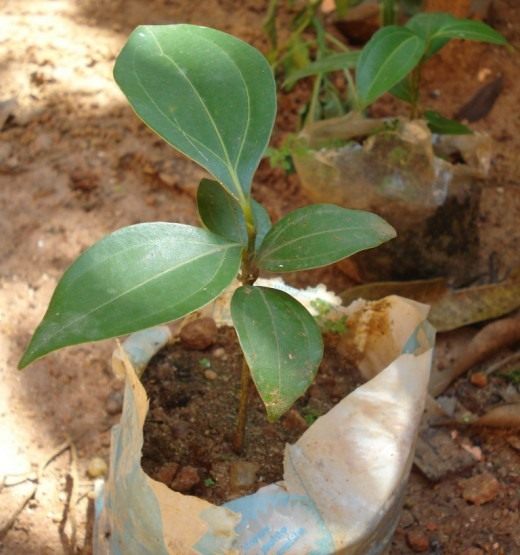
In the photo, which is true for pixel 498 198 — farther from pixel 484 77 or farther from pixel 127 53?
pixel 127 53

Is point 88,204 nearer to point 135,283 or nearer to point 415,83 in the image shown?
point 415,83

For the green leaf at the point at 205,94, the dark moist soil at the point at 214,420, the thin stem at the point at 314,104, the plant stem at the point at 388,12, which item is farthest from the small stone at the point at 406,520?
the plant stem at the point at 388,12

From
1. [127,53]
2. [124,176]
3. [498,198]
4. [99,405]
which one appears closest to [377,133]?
[498,198]

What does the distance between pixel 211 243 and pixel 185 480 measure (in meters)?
0.38

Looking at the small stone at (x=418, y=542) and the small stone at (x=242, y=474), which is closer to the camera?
the small stone at (x=242, y=474)

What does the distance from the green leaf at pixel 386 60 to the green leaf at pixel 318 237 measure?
0.56 meters

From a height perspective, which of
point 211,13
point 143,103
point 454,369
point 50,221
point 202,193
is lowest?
point 454,369

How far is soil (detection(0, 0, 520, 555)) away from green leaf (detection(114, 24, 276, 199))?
1.50 ft

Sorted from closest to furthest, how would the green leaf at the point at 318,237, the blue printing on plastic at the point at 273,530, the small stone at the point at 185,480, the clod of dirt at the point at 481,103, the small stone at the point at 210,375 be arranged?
1. the green leaf at the point at 318,237
2. the blue printing on plastic at the point at 273,530
3. the small stone at the point at 185,480
4. the small stone at the point at 210,375
5. the clod of dirt at the point at 481,103

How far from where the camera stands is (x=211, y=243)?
0.94 metres

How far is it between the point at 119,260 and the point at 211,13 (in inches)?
63.1

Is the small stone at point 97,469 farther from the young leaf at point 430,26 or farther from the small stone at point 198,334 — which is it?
the young leaf at point 430,26

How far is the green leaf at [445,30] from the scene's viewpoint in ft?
5.23

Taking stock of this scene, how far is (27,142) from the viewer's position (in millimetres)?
2055
